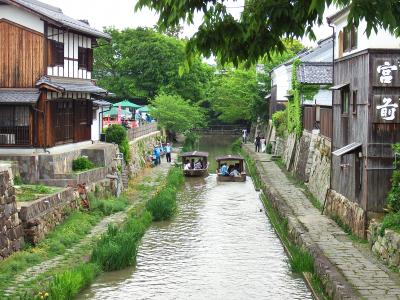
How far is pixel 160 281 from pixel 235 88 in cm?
5530

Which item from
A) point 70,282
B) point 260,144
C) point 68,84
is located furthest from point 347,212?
point 260,144

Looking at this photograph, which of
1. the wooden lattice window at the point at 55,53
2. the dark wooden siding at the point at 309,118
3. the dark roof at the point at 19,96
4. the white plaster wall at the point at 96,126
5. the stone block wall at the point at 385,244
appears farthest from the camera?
the white plaster wall at the point at 96,126

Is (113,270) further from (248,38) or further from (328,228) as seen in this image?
(248,38)

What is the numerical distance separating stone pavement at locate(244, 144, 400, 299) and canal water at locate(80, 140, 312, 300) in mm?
934

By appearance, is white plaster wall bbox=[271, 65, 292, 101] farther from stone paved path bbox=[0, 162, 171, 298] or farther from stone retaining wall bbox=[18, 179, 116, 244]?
stone retaining wall bbox=[18, 179, 116, 244]

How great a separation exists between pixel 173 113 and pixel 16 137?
3381cm

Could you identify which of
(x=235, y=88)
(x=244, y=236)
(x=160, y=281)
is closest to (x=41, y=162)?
(x=244, y=236)

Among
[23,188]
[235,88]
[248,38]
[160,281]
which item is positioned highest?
[235,88]

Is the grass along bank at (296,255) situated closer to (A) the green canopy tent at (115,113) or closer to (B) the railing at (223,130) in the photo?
(A) the green canopy tent at (115,113)

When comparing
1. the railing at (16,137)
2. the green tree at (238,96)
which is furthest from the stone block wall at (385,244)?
the green tree at (238,96)

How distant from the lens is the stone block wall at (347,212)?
62.6 feet

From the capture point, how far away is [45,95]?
26.2 meters

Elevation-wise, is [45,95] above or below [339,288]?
above

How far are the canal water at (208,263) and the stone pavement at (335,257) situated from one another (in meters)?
0.93
